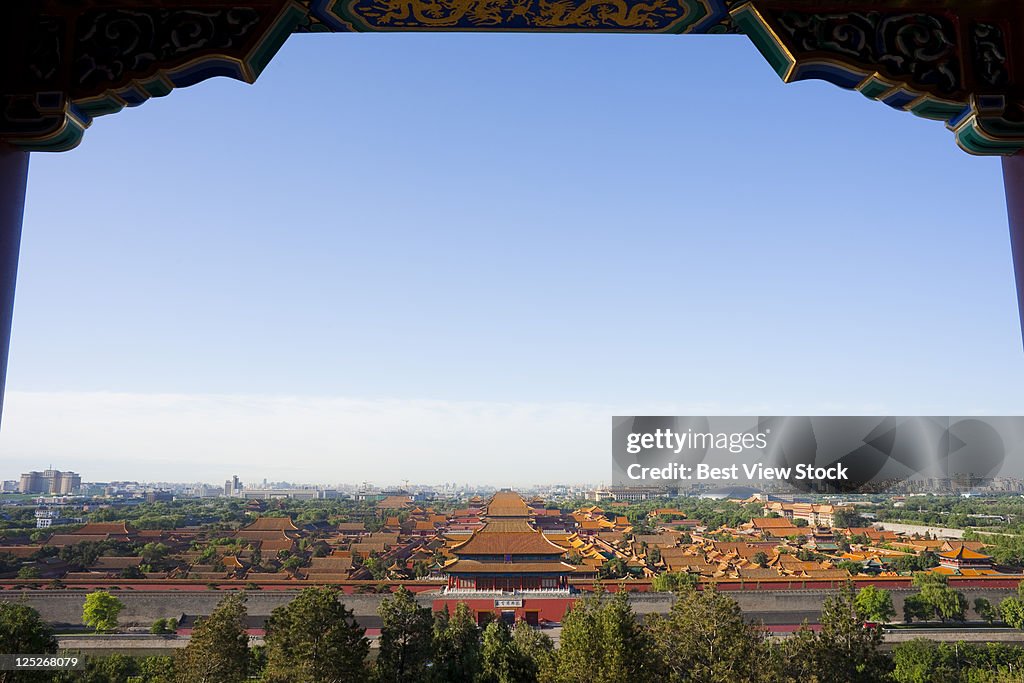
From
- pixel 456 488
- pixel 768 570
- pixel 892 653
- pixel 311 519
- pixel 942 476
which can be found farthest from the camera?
pixel 456 488

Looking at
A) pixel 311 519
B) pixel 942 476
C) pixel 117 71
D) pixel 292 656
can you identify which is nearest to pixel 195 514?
pixel 311 519

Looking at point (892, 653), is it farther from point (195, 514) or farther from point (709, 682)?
point (195, 514)

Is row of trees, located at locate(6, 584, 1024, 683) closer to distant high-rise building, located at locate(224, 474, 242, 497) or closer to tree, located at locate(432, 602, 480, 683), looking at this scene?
tree, located at locate(432, 602, 480, 683)

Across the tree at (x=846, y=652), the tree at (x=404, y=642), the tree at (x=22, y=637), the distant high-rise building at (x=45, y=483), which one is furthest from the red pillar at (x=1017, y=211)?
the distant high-rise building at (x=45, y=483)

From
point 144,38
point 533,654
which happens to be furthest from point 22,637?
point 144,38

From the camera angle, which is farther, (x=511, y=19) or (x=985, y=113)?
(x=511, y=19)

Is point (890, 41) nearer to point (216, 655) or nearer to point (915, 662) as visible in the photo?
point (216, 655)

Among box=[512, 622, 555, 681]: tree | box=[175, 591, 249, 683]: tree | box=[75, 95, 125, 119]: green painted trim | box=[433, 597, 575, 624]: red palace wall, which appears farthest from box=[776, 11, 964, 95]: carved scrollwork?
box=[433, 597, 575, 624]: red palace wall
